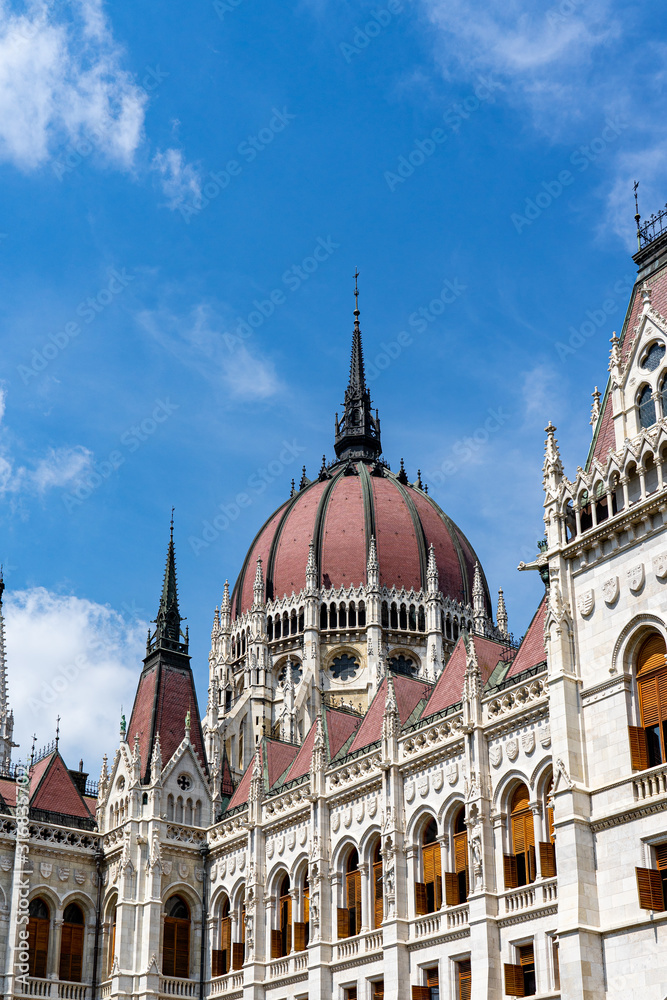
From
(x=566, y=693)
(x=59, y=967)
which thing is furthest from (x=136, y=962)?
(x=566, y=693)

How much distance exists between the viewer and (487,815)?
1465 inches

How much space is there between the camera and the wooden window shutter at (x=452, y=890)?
37922 millimetres

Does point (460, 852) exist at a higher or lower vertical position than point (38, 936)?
higher

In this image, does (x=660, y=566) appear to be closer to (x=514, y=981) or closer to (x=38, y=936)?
(x=514, y=981)

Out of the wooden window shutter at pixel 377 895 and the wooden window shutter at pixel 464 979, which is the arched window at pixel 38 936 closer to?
the wooden window shutter at pixel 377 895

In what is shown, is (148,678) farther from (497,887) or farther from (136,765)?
(497,887)

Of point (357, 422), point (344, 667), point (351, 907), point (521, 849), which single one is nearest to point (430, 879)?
point (521, 849)

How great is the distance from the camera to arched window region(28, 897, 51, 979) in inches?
1977

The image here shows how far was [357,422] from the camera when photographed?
8969 centimetres

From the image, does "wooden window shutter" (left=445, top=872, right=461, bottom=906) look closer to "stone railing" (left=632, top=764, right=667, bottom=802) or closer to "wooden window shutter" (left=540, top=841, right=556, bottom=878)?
"wooden window shutter" (left=540, top=841, right=556, bottom=878)

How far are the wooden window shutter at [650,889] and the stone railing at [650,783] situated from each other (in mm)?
1697

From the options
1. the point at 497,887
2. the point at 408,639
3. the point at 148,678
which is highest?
the point at 408,639

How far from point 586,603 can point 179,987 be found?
2752 centimetres

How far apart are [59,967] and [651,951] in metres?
31.3
